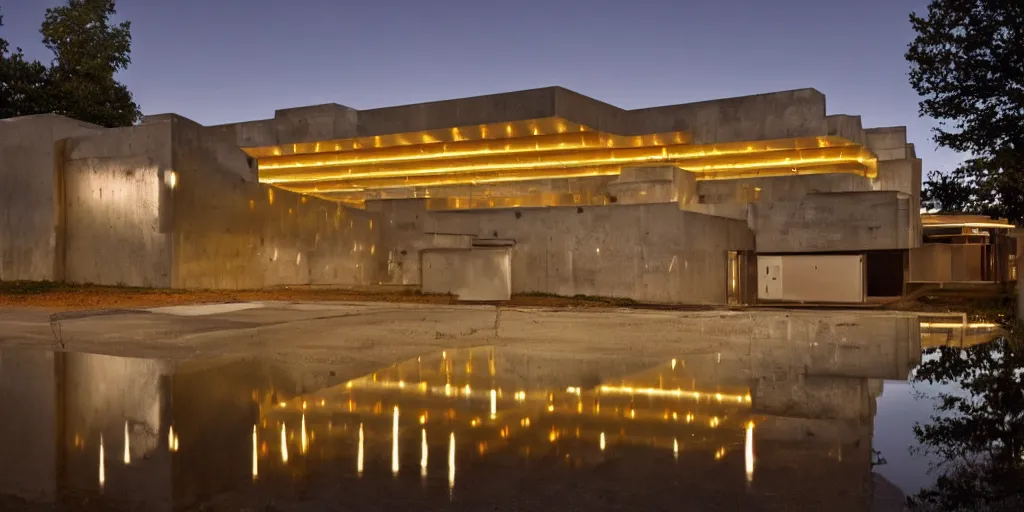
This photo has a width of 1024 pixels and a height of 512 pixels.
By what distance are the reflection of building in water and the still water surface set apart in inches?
1.0

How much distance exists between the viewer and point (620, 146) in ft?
104

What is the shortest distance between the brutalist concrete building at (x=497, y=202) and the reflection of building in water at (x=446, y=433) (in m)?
15.4

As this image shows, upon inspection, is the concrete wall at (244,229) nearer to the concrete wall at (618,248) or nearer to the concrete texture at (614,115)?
the concrete texture at (614,115)

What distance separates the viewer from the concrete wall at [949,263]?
125 feet

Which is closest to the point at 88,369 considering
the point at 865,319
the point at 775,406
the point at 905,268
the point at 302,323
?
the point at 302,323

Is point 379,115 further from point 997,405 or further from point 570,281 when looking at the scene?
point 997,405

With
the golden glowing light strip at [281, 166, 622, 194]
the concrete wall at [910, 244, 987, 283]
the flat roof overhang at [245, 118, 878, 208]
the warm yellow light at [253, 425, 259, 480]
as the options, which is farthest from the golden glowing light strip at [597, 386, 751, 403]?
the concrete wall at [910, 244, 987, 283]

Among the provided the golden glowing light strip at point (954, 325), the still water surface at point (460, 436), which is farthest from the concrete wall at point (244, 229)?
the golden glowing light strip at point (954, 325)

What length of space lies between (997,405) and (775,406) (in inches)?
94.6

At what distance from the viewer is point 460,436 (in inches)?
237

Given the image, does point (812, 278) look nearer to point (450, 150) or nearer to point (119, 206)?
point (450, 150)

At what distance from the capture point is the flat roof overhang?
30.0m

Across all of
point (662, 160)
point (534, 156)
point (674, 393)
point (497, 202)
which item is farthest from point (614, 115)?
point (674, 393)

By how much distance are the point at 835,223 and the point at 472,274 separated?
1384 cm
